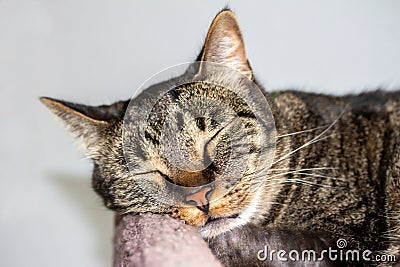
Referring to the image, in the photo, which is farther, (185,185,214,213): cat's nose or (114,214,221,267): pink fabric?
(185,185,214,213): cat's nose

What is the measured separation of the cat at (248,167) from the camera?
49.1 inches

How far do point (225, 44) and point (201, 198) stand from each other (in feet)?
1.49

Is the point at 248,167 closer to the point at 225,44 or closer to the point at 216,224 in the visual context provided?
the point at 216,224

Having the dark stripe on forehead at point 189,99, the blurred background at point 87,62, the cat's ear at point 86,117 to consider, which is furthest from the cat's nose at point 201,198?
the blurred background at point 87,62

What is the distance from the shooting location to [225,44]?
53.6 inches

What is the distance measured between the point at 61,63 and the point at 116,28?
0.85ft

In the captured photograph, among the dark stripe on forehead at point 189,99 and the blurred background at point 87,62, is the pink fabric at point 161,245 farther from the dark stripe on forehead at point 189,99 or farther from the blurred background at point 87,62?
the blurred background at point 87,62

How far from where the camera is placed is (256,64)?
2051 mm

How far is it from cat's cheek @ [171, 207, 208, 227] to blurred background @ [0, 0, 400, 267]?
63 cm

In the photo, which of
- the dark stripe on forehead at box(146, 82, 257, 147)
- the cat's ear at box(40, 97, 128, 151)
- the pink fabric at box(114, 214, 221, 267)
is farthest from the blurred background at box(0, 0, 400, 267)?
the pink fabric at box(114, 214, 221, 267)

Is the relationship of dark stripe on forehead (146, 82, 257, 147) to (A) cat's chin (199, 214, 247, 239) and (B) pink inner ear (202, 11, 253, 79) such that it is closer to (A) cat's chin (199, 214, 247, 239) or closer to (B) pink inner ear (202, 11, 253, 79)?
(B) pink inner ear (202, 11, 253, 79)

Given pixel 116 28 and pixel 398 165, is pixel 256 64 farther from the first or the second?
pixel 398 165

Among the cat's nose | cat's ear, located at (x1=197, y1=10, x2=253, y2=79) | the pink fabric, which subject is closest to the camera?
the pink fabric

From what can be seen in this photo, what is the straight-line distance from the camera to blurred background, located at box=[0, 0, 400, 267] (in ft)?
6.07
